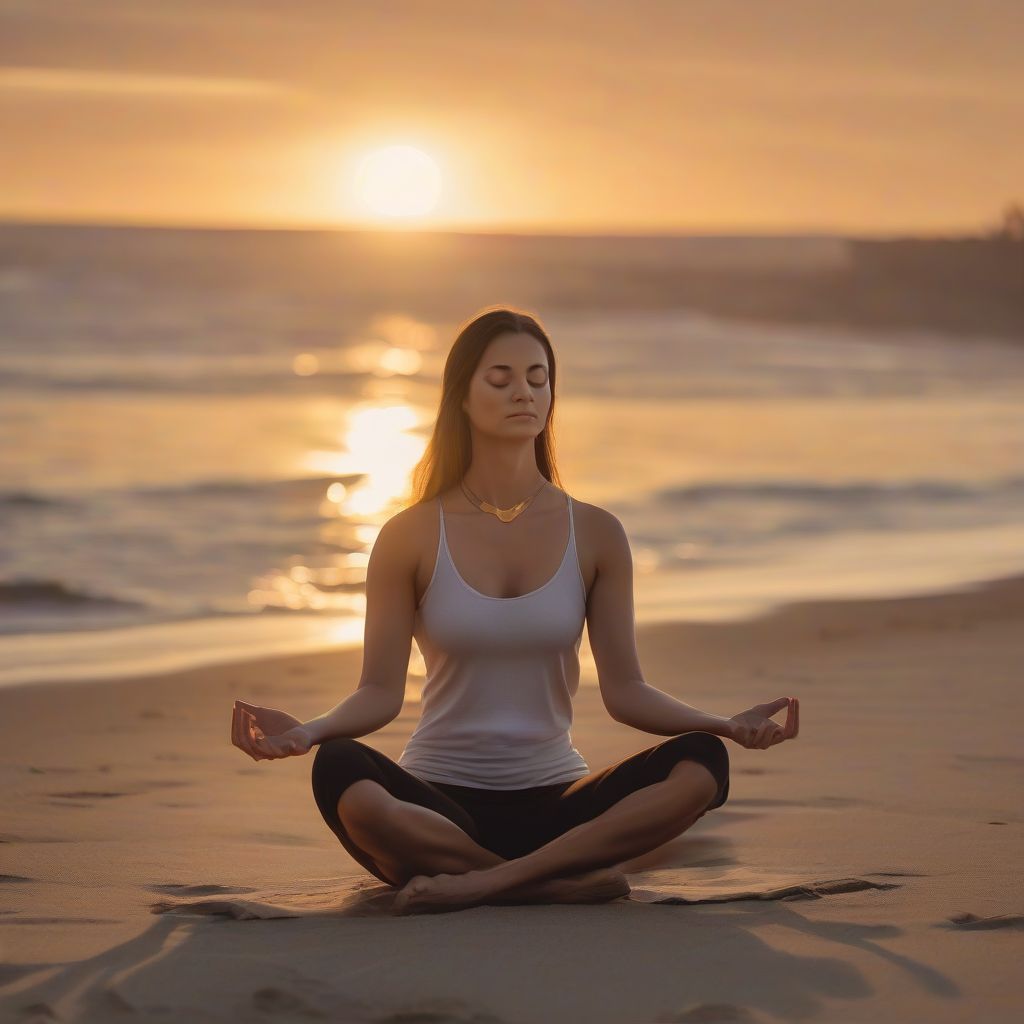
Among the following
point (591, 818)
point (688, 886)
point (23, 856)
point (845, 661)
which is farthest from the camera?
point (845, 661)

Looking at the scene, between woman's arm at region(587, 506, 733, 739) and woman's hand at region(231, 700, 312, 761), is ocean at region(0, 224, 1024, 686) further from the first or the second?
woman's hand at region(231, 700, 312, 761)

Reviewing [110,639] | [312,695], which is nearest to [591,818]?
[312,695]

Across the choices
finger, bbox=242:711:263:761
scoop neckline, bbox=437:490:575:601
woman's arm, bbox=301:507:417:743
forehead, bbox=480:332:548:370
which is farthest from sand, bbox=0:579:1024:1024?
forehead, bbox=480:332:548:370

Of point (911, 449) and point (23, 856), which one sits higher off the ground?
point (911, 449)

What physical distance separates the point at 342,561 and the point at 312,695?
4.69 m

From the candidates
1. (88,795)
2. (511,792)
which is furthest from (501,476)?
(88,795)

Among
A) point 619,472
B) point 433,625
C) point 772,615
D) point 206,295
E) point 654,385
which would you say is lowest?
point 433,625

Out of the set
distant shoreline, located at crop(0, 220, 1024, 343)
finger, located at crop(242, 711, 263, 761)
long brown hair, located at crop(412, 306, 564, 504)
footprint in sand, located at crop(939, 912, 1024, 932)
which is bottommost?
footprint in sand, located at crop(939, 912, 1024, 932)

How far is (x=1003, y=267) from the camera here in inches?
2356

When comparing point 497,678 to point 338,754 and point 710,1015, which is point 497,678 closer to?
point 338,754

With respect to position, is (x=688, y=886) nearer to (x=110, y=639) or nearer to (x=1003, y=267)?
(x=110, y=639)

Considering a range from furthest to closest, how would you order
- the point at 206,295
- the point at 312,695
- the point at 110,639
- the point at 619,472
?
1. the point at 206,295
2. the point at 619,472
3. the point at 110,639
4. the point at 312,695

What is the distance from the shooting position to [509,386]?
428cm

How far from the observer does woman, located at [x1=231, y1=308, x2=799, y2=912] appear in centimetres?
397
